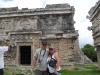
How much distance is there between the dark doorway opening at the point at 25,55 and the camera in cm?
1481

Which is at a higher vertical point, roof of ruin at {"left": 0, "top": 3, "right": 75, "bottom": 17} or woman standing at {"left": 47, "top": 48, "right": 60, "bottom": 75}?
roof of ruin at {"left": 0, "top": 3, "right": 75, "bottom": 17}

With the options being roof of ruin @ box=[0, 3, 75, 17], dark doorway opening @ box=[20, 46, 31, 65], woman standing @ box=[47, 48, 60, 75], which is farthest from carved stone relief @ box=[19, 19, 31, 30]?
woman standing @ box=[47, 48, 60, 75]

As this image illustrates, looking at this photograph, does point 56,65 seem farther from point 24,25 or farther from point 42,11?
point 24,25

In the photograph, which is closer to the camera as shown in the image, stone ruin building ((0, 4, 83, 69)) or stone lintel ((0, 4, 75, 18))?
stone ruin building ((0, 4, 83, 69))

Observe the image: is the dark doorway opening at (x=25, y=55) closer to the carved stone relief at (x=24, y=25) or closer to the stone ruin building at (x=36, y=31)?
the stone ruin building at (x=36, y=31)

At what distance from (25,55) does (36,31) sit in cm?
232

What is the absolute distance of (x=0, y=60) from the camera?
541 cm

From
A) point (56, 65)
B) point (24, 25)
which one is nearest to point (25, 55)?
point (24, 25)

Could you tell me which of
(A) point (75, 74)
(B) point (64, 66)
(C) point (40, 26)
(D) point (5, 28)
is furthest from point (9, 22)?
(A) point (75, 74)

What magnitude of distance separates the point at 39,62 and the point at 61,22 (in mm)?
9904

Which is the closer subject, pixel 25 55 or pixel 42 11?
pixel 25 55

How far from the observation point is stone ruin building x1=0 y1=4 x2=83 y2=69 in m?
13.9

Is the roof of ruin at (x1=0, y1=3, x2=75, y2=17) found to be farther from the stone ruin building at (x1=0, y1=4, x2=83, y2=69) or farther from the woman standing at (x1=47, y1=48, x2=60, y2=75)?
the woman standing at (x1=47, y1=48, x2=60, y2=75)

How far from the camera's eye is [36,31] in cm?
1414
